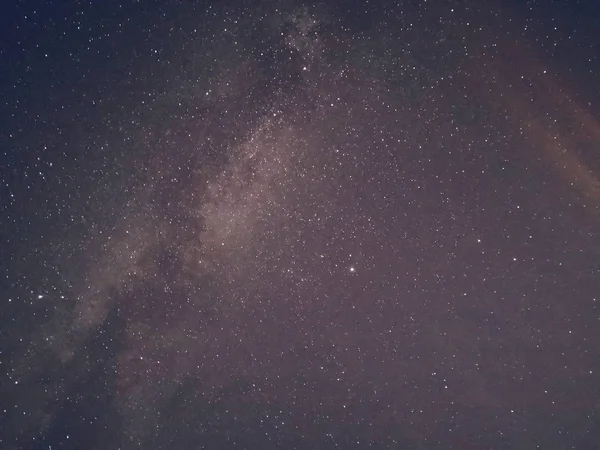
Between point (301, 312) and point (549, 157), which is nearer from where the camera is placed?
point (549, 157)

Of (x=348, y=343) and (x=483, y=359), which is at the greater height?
(x=348, y=343)

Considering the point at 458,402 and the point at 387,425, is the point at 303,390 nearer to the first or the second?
the point at 387,425

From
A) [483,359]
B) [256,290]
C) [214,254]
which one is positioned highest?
[214,254]

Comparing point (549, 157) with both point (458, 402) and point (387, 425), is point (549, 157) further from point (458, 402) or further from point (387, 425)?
point (387, 425)

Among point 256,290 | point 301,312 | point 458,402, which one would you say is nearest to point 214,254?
point 256,290

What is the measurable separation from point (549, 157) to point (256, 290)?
3.77 ft

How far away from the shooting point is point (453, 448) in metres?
1.96

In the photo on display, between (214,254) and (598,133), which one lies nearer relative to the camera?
(598,133)

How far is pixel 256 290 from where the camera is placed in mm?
1968

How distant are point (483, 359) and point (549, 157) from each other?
30.0 inches

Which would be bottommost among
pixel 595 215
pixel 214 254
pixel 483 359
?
pixel 483 359

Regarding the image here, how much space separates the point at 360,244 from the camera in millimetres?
1913

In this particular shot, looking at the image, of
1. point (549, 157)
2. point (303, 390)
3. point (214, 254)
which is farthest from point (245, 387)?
point (549, 157)

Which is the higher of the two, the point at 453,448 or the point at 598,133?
the point at 598,133
